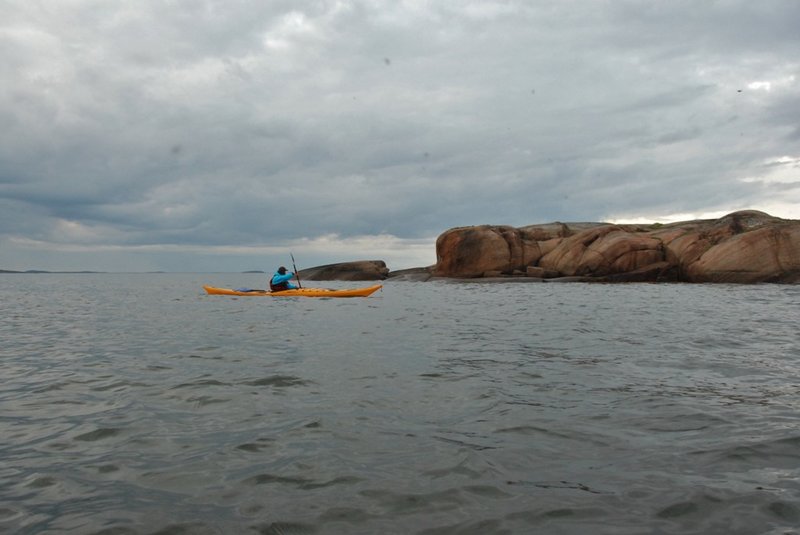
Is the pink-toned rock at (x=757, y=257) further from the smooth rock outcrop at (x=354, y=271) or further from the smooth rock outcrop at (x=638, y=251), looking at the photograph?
the smooth rock outcrop at (x=354, y=271)

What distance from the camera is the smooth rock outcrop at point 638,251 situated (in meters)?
32.5

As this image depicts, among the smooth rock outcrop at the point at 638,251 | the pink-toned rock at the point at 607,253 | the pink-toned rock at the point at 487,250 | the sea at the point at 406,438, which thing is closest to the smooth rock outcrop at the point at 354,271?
the smooth rock outcrop at the point at 638,251

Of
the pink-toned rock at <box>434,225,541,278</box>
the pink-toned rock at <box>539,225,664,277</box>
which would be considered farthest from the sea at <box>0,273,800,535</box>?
the pink-toned rock at <box>434,225,541,278</box>

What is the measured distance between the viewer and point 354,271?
6250 centimetres

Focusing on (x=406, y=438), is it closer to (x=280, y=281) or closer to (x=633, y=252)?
(x=280, y=281)

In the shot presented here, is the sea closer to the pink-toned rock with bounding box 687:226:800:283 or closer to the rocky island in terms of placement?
the pink-toned rock with bounding box 687:226:800:283

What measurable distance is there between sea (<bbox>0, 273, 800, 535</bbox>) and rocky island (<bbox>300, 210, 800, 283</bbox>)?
25987 millimetres

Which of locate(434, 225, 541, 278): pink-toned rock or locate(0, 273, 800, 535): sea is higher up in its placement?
locate(434, 225, 541, 278): pink-toned rock

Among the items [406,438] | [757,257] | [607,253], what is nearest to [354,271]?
[607,253]

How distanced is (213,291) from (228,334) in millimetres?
18468

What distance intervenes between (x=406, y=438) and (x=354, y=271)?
57742 mm

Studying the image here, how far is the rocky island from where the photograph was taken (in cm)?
3250

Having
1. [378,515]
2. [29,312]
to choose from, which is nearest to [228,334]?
[378,515]

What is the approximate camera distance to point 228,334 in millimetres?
13320
